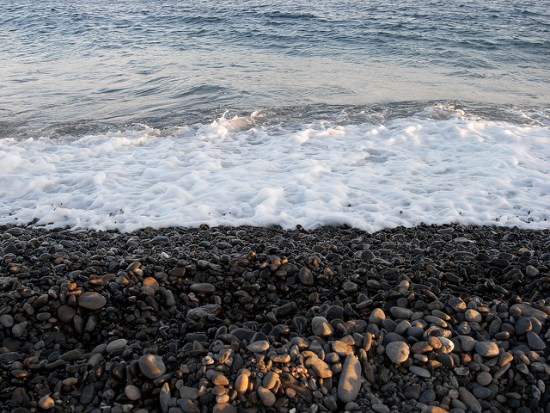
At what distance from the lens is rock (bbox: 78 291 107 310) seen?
3.35 m

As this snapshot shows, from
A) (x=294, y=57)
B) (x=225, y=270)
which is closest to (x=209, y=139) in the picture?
(x=225, y=270)

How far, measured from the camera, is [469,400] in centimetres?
266

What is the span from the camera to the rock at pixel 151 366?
2.73m

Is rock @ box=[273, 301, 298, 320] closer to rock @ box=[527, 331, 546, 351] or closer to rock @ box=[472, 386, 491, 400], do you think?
rock @ box=[472, 386, 491, 400]

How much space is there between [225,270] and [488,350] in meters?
1.96

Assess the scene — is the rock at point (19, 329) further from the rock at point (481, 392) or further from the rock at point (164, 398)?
the rock at point (481, 392)

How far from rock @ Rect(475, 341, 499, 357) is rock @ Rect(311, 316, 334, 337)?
877mm

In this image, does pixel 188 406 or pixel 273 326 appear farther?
pixel 273 326

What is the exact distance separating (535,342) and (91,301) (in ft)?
9.49

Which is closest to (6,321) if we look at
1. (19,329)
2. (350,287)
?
(19,329)

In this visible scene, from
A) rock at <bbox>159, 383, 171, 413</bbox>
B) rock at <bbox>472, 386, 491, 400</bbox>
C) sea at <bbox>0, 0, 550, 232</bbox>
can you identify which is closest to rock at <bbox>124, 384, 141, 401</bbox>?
rock at <bbox>159, 383, 171, 413</bbox>

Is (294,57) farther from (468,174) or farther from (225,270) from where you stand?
(225,270)

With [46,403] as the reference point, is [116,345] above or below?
below

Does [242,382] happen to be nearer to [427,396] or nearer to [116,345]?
[116,345]
